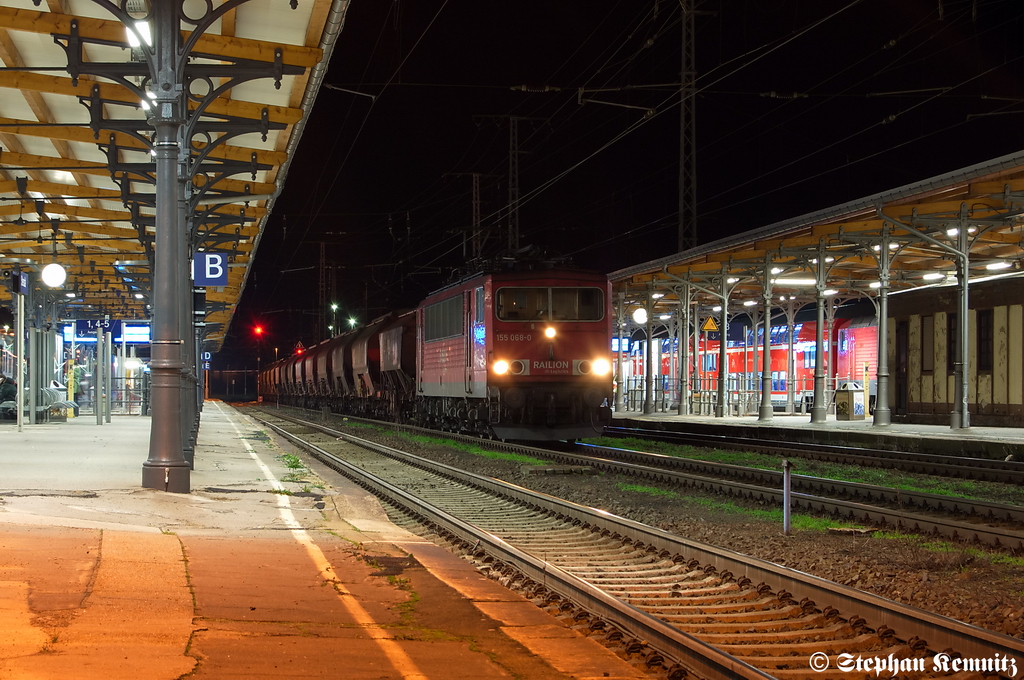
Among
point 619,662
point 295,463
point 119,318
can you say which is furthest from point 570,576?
point 119,318

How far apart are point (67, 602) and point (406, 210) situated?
36.6m

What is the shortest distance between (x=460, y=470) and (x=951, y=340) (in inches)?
614

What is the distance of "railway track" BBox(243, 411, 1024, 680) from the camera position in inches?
209

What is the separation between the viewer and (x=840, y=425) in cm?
2527

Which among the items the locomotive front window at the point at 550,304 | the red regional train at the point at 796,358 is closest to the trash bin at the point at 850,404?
the red regional train at the point at 796,358

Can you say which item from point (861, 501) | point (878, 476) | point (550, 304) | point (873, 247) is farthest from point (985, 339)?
point (861, 501)

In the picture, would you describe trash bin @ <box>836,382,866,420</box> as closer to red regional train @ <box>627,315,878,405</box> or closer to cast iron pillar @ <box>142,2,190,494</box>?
red regional train @ <box>627,315,878,405</box>

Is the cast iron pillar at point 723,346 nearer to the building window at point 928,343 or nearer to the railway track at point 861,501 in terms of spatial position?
the building window at point 928,343

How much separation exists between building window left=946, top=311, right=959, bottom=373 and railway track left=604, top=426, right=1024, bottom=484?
6.76 meters

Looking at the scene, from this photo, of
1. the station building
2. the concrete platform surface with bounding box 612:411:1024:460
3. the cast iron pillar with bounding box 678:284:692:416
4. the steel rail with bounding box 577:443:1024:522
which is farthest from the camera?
the cast iron pillar with bounding box 678:284:692:416

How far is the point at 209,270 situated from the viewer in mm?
19891

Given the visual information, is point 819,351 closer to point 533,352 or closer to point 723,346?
point 723,346

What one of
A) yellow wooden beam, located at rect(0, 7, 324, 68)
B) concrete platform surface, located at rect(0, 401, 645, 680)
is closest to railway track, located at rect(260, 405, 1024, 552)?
concrete platform surface, located at rect(0, 401, 645, 680)

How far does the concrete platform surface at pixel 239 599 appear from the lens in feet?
15.6
